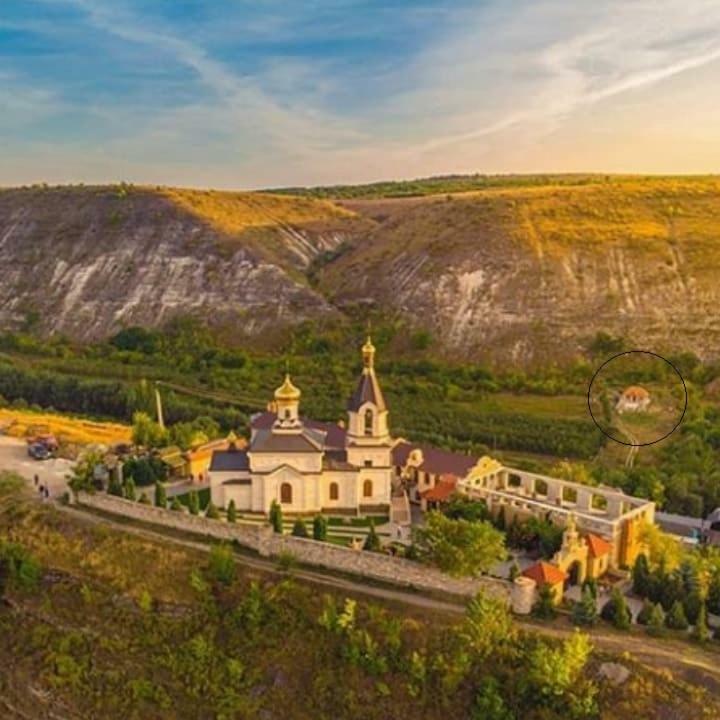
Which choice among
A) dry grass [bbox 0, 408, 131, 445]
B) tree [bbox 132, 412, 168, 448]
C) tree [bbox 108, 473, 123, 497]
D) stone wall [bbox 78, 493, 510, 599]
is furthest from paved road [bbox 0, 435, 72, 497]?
stone wall [bbox 78, 493, 510, 599]

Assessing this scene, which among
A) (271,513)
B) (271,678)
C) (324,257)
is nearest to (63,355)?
(324,257)

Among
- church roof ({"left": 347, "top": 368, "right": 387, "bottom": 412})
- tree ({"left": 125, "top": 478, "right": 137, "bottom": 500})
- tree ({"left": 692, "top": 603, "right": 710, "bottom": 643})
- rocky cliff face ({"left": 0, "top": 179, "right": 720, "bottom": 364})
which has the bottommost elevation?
tree ({"left": 692, "top": 603, "right": 710, "bottom": 643})

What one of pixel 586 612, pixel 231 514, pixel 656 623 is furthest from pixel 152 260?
pixel 656 623

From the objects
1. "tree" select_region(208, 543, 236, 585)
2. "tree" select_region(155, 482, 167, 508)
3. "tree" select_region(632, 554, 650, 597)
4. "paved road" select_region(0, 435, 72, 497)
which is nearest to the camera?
"tree" select_region(632, 554, 650, 597)

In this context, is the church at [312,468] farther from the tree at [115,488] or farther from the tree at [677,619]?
the tree at [677,619]

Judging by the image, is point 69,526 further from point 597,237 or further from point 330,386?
point 597,237

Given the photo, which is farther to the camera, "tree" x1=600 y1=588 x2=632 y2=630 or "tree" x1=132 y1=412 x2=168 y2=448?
"tree" x1=132 y1=412 x2=168 y2=448

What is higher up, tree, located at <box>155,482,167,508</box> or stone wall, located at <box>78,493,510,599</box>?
tree, located at <box>155,482,167,508</box>

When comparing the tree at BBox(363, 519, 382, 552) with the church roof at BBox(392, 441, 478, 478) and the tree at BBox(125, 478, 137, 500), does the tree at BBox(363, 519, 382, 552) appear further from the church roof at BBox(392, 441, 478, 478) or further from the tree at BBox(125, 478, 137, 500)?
the tree at BBox(125, 478, 137, 500)
